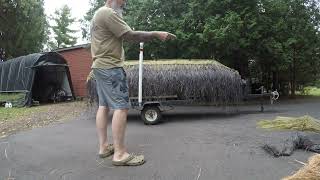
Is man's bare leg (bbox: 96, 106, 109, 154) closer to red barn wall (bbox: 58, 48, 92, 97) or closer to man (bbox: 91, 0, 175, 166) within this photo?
man (bbox: 91, 0, 175, 166)

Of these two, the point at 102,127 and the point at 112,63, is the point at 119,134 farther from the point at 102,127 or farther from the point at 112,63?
the point at 112,63

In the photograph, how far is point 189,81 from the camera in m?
10.0

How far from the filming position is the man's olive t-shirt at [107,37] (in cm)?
488

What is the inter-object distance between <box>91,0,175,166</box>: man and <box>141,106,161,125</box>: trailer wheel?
409cm

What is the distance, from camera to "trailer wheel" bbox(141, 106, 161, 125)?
919cm

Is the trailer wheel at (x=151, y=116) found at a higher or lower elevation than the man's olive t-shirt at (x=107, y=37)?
lower

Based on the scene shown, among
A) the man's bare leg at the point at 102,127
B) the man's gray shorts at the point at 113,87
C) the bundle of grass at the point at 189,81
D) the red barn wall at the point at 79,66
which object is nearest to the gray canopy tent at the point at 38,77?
the red barn wall at the point at 79,66

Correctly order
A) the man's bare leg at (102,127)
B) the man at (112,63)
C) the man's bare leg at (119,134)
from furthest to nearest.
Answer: the man's bare leg at (102,127), the man at (112,63), the man's bare leg at (119,134)

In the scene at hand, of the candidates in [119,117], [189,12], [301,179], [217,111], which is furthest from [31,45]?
[301,179]

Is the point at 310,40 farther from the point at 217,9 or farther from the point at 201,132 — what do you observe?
the point at 201,132

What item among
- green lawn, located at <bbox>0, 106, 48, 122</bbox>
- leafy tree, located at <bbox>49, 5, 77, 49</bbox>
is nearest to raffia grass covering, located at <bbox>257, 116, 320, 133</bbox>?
green lawn, located at <bbox>0, 106, 48, 122</bbox>

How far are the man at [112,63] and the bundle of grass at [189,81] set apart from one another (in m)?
4.78

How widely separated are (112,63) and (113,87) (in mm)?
270

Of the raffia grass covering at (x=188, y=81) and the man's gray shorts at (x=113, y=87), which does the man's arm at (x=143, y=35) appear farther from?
the raffia grass covering at (x=188, y=81)
